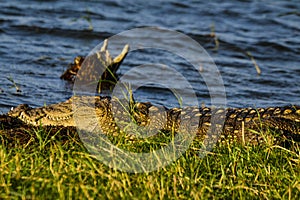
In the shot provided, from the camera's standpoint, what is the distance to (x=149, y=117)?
19.1 feet

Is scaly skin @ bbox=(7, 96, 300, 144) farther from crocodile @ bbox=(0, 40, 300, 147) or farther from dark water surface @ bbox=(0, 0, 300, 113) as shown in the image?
dark water surface @ bbox=(0, 0, 300, 113)

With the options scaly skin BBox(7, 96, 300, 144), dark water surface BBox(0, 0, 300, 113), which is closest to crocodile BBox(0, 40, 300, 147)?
scaly skin BBox(7, 96, 300, 144)

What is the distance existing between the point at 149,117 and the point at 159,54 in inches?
187

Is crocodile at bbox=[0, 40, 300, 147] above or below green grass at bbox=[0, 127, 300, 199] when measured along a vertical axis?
below

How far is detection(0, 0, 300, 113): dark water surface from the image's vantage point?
28.2 ft

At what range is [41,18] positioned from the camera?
38.8 ft

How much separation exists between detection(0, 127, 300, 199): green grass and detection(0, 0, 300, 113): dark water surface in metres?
2.88

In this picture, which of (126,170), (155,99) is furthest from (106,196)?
(155,99)

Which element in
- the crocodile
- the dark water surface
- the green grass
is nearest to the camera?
the green grass

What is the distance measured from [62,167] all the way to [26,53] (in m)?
5.75

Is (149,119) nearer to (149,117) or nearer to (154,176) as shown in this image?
(149,117)

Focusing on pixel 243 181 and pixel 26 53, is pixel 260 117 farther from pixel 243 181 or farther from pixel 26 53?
pixel 26 53

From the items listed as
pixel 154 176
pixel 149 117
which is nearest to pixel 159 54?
pixel 149 117

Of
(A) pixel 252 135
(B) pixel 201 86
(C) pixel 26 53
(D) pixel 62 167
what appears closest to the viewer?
(D) pixel 62 167
